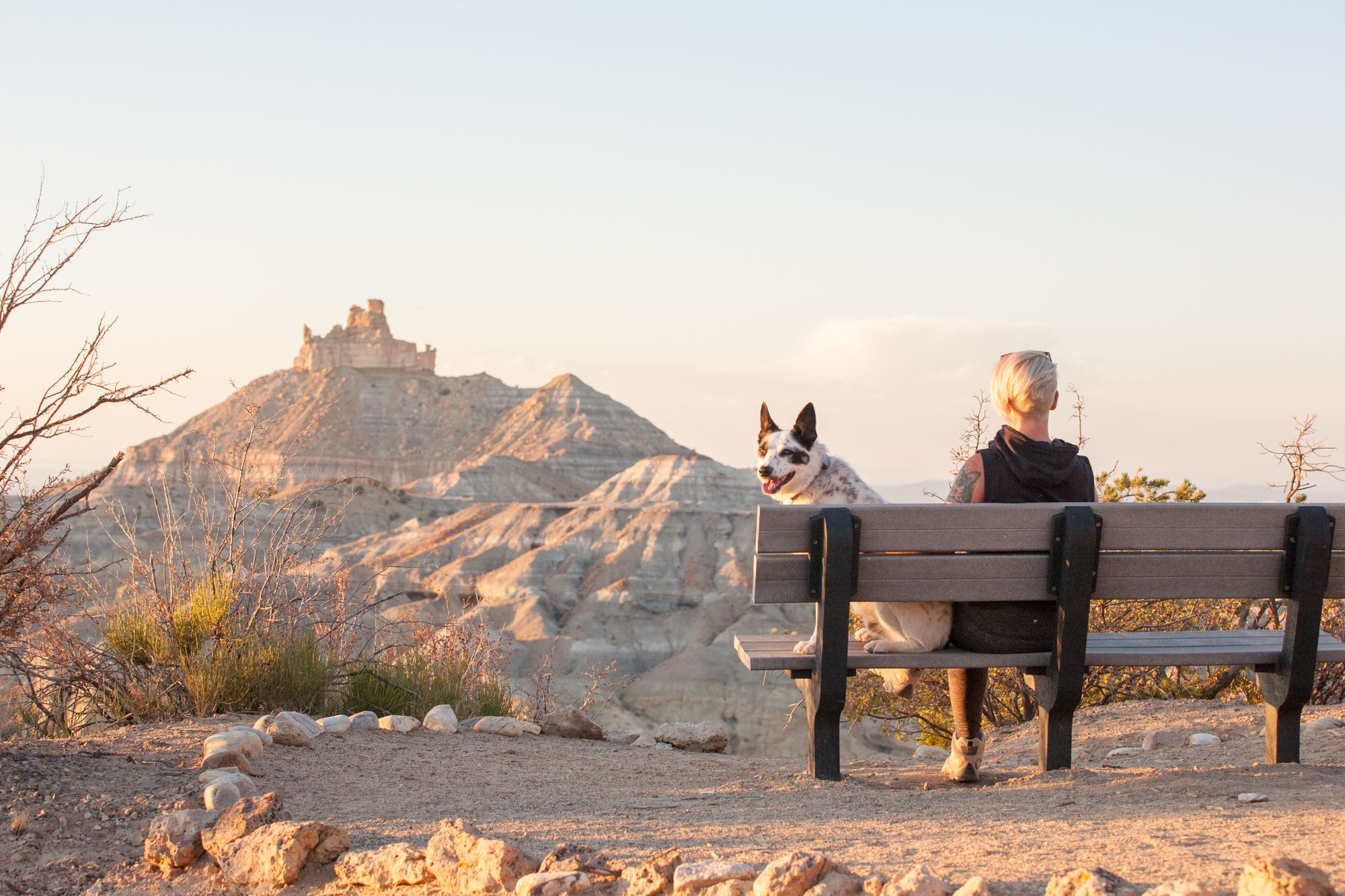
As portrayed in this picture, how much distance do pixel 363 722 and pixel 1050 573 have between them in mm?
3443

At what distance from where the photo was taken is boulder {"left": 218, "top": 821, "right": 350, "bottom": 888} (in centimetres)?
373

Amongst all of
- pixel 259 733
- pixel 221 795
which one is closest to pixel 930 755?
pixel 259 733

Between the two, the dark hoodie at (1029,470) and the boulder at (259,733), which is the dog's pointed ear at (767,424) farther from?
the boulder at (259,733)

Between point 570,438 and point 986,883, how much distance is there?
100844 mm

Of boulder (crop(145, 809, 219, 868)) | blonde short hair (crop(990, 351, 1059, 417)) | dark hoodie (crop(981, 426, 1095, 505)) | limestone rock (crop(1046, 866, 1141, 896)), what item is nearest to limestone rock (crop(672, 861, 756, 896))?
limestone rock (crop(1046, 866, 1141, 896))

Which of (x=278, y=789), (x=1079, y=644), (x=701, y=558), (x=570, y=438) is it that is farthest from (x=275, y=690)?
(x=570, y=438)

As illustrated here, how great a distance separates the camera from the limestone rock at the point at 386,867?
355 cm

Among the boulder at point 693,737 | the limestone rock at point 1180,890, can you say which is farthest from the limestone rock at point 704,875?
the boulder at point 693,737

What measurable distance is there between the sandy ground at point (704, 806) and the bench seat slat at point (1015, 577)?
69cm

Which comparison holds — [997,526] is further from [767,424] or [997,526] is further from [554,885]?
[554,885]

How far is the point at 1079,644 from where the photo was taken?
459 cm

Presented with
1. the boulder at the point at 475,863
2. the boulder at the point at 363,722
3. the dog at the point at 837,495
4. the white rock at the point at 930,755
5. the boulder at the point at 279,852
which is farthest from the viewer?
the white rock at the point at 930,755

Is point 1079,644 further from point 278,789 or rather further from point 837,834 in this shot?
point 278,789

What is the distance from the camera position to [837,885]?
301 centimetres
